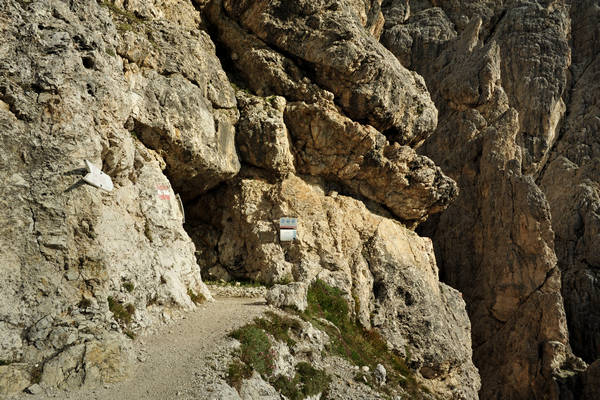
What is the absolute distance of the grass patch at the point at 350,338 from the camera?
52.1ft

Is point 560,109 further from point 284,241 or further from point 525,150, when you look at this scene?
point 284,241

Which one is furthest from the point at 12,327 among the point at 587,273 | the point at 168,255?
the point at 587,273

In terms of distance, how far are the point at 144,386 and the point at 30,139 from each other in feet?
20.8

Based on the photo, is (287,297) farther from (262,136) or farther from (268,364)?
(262,136)

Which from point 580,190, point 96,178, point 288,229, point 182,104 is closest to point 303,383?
point 96,178

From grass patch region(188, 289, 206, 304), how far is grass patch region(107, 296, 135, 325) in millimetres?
3375

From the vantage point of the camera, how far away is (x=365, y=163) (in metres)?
22.9

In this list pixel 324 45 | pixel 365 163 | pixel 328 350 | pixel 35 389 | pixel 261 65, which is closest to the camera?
pixel 35 389

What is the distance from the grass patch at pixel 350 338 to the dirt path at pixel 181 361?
3450 millimetres

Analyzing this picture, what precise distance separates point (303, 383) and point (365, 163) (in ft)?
42.1

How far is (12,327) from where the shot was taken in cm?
939

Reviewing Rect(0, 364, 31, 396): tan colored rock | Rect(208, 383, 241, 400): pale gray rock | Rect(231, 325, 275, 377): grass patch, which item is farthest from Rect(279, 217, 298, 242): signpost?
Rect(0, 364, 31, 396): tan colored rock

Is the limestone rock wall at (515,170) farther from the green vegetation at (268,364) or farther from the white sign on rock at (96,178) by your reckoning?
the white sign on rock at (96,178)

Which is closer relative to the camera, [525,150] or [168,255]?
[168,255]
